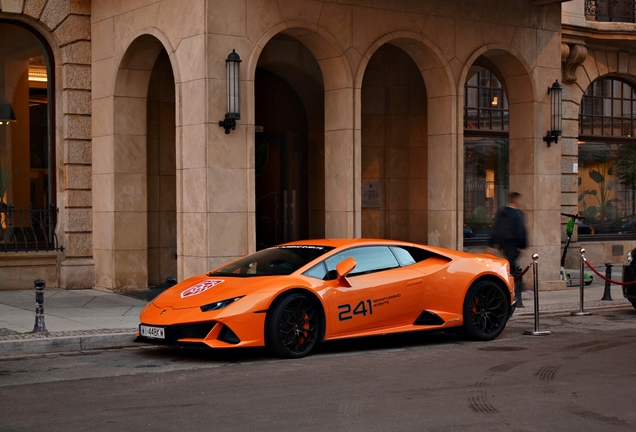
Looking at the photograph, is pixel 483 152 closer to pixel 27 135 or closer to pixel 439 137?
pixel 439 137

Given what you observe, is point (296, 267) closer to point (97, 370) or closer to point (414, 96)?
point (97, 370)

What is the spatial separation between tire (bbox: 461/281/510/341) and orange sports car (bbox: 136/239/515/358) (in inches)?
0.5

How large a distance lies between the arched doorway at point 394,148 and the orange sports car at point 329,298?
25.6 ft

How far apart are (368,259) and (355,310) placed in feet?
2.44

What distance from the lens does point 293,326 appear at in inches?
388

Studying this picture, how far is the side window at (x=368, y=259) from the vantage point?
34.4 ft

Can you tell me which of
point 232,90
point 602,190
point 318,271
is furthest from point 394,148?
point 318,271

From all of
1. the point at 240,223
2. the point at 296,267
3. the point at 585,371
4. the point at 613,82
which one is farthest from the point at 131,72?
the point at 613,82

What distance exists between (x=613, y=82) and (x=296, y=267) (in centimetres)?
1610

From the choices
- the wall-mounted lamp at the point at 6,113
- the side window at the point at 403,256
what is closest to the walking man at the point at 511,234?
the side window at the point at 403,256

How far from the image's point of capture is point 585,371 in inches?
360

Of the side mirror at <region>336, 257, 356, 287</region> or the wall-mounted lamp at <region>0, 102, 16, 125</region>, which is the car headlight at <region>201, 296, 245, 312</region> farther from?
the wall-mounted lamp at <region>0, 102, 16, 125</region>

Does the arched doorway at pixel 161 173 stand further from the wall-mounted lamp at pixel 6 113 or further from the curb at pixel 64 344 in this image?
the curb at pixel 64 344

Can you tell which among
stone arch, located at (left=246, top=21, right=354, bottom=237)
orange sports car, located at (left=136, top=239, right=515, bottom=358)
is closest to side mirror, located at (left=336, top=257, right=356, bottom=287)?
orange sports car, located at (left=136, top=239, right=515, bottom=358)
